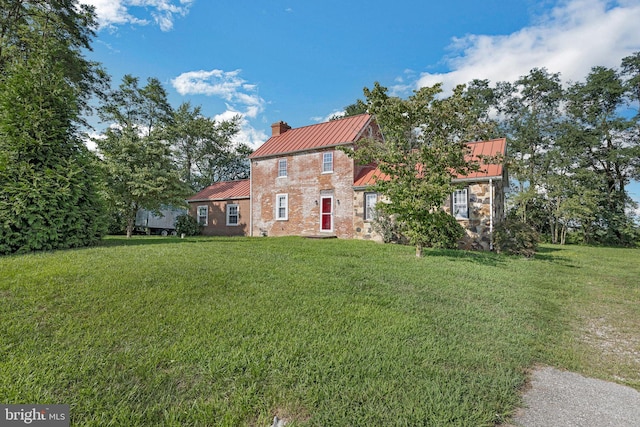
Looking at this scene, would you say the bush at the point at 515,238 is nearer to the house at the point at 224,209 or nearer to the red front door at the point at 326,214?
the red front door at the point at 326,214

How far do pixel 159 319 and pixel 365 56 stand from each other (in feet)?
38.8

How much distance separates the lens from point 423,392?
2.88 m

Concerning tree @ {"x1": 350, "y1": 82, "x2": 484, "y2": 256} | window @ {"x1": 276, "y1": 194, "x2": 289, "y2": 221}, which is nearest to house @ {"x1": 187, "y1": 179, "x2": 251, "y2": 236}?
window @ {"x1": 276, "y1": 194, "x2": 289, "y2": 221}

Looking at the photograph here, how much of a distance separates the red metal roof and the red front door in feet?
20.3

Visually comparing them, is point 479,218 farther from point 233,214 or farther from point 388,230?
point 233,214

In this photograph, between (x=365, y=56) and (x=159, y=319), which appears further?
(x=365, y=56)

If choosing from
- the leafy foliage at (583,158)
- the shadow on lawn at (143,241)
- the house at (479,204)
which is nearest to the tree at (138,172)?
the shadow on lawn at (143,241)

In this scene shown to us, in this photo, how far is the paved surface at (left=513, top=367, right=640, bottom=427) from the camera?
106 inches

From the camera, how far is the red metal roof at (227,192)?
2283cm

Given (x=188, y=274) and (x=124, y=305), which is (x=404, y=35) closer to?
(x=188, y=274)

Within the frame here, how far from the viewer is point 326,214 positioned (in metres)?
18.4

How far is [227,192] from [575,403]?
75.7 feet

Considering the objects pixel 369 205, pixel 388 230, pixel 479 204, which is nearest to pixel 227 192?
pixel 369 205

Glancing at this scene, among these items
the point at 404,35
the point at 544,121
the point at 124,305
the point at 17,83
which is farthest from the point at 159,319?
the point at 544,121
